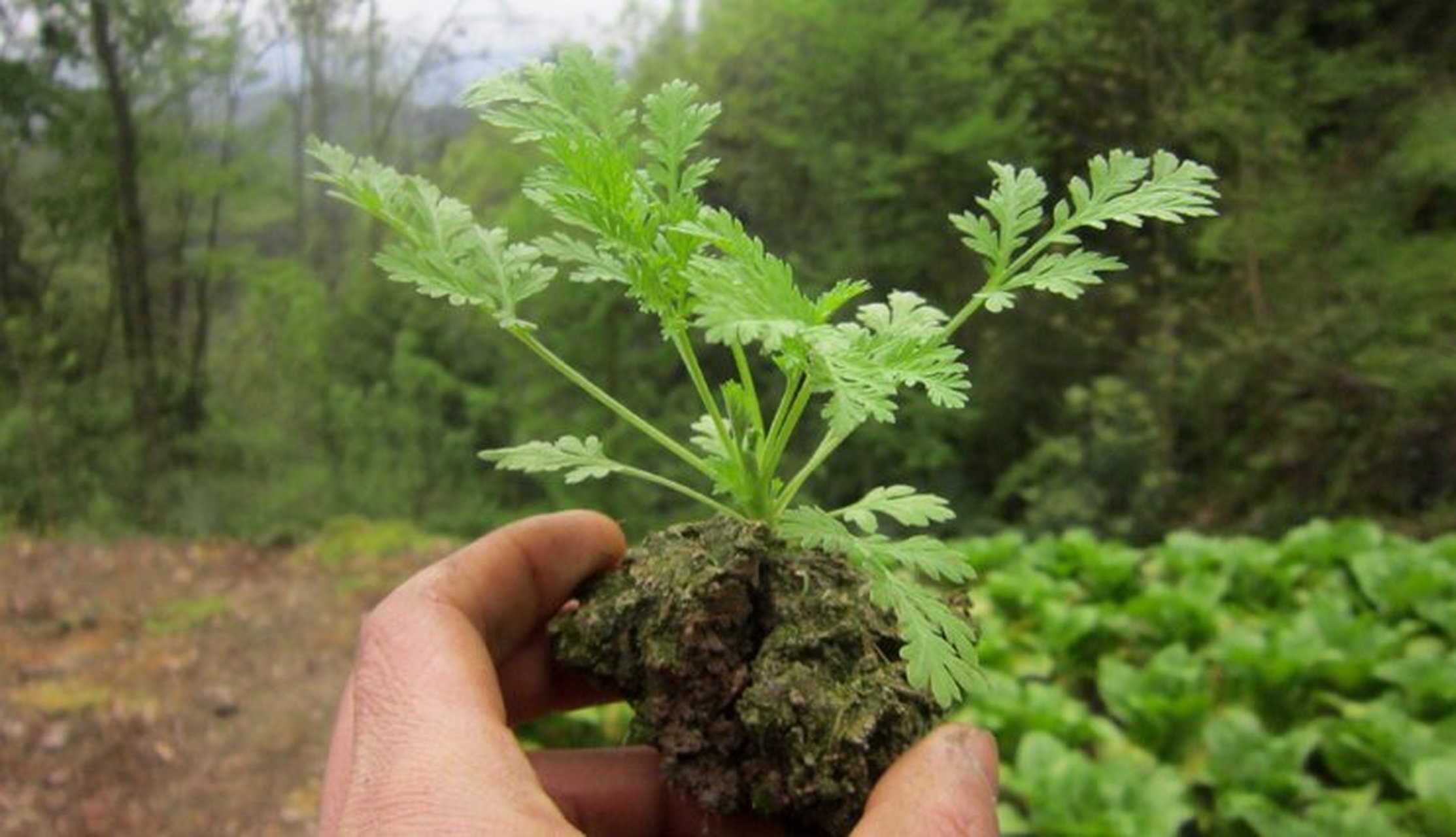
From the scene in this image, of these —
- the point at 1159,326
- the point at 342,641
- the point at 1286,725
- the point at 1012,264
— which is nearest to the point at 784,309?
the point at 1012,264

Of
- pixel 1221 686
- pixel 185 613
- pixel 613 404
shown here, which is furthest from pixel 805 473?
pixel 185 613

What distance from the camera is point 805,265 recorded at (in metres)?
3.38

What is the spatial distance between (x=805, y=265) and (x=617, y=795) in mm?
2625

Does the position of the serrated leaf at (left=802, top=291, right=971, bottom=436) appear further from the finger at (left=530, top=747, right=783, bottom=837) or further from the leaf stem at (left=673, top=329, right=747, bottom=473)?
the finger at (left=530, top=747, right=783, bottom=837)

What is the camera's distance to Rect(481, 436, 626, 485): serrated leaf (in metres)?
0.78

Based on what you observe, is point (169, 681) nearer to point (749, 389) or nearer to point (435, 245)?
point (435, 245)

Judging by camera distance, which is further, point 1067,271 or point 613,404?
point 613,404

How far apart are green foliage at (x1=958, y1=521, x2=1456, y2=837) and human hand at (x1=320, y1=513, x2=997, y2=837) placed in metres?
1.27

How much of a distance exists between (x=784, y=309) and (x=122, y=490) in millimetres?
3392

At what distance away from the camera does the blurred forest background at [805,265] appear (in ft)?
10.6

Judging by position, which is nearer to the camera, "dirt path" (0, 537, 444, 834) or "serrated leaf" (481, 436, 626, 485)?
"serrated leaf" (481, 436, 626, 485)

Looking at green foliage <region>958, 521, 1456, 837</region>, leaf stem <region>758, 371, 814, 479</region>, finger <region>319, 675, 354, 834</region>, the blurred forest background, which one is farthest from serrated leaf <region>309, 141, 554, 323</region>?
the blurred forest background

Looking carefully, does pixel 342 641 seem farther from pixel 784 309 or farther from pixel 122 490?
pixel 784 309

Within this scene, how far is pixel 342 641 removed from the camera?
3043mm
